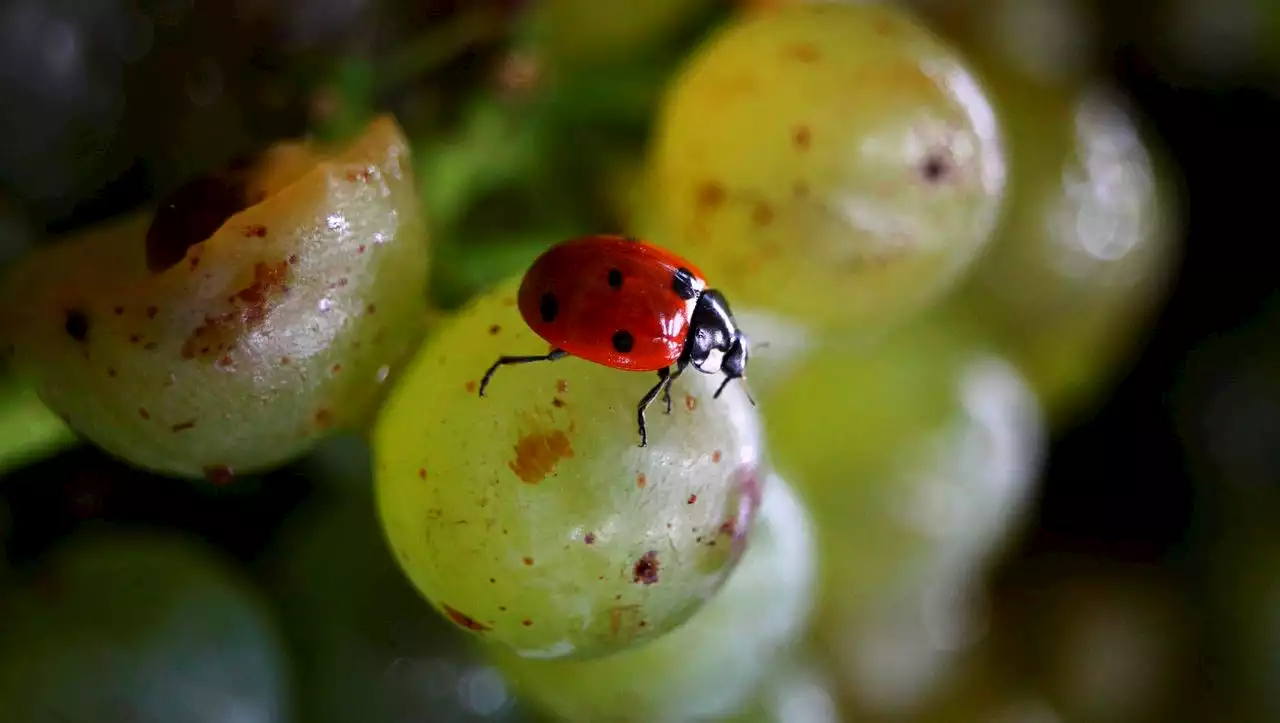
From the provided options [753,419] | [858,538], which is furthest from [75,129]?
[858,538]

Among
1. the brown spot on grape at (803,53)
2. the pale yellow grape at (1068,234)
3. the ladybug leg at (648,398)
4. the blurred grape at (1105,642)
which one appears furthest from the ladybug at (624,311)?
the blurred grape at (1105,642)

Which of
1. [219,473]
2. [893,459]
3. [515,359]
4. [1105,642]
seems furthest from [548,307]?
[1105,642]

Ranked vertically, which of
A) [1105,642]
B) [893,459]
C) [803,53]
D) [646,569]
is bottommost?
[1105,642]

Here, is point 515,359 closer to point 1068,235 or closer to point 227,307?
point 227,307

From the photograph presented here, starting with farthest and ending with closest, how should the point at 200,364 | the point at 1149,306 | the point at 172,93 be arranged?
the point at 1149,306 → the point at 172,93 → the point at 200,364

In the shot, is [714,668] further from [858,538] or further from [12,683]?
[12,683]

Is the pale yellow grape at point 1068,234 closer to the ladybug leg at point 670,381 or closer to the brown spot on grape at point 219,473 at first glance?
the ladybug leg at point 670,381
